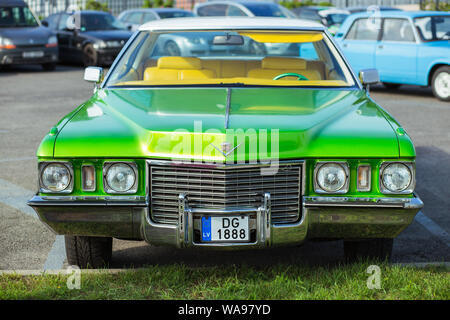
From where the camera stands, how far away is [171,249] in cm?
489

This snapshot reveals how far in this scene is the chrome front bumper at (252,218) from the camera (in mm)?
3779

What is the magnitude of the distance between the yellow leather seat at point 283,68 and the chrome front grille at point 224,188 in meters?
1.75

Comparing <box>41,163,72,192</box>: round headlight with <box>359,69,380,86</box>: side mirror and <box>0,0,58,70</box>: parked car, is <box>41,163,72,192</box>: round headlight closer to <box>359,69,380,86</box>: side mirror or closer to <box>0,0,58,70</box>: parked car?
<box>359,69,380,86</box>: side mirror

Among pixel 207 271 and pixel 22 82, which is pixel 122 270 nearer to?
pixel 207 271

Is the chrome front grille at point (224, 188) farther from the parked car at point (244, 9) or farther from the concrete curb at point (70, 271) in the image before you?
the parked car at point (244, 9)

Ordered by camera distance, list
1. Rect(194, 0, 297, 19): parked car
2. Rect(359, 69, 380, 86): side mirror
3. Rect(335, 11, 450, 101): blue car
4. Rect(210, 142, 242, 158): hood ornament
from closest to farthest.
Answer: Rect(210, 142, 242, 158): hood ornament → Rect(359, 69, 380, 86): side mirror → Rect(335, 11, 450, 101): blue car → Rect(194, 0, 297, 19): parked car

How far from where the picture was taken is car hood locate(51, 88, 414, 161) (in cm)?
376

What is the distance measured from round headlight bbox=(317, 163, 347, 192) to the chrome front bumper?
67 mm

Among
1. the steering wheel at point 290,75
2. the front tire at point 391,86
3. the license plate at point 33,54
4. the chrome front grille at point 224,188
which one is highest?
the steering wheel at point 290,75

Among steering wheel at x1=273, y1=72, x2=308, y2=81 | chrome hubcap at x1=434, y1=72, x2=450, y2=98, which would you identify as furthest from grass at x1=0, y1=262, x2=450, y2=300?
chrome hubcap at x1=434, y1=72, x2=450, y2=98

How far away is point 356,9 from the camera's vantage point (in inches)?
1003

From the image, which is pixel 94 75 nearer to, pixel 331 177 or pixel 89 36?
pixel 331 177

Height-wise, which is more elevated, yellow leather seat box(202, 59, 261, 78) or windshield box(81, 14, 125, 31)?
windshield box(81, 14, 125, 31)

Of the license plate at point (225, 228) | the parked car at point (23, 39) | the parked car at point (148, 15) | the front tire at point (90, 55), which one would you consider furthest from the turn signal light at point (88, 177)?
the parked car at point (148, 15)
